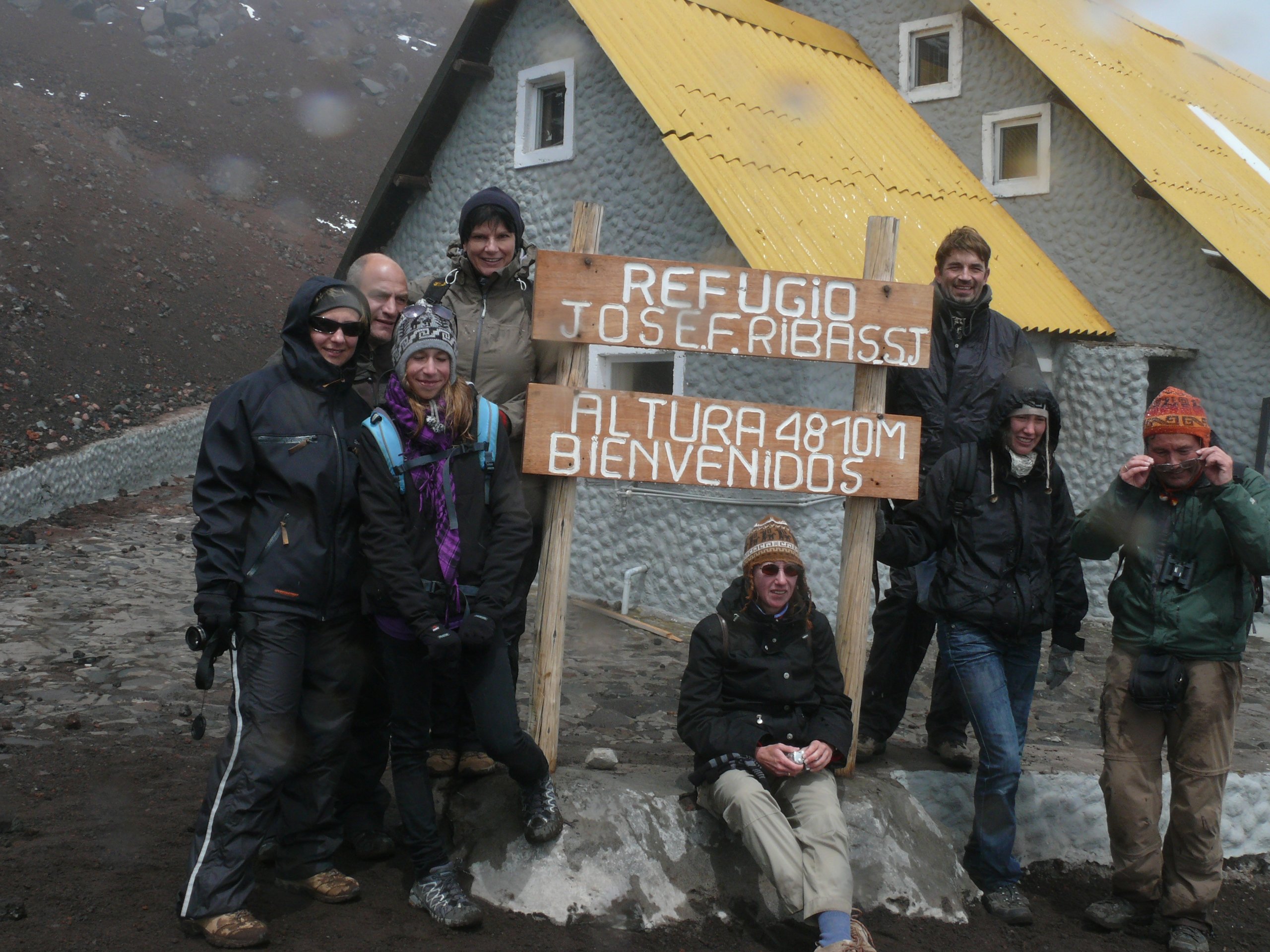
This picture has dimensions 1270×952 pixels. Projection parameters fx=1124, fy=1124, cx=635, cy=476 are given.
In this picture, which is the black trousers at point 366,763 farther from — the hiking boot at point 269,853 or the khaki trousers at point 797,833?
the khaki trousers at point 797,833

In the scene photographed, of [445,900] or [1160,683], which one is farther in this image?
[1160,683]

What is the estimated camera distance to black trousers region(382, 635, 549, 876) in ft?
11.9

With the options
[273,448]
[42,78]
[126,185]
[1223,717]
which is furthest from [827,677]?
[42,78]

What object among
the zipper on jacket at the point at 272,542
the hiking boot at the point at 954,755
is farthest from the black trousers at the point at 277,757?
the hiking boot at the point at 954,755

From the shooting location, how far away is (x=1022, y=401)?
13.1 feet

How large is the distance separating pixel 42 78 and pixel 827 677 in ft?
120

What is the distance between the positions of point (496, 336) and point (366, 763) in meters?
1.62

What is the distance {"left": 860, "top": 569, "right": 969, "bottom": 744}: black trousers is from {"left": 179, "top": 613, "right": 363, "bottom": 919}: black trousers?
7.23ft

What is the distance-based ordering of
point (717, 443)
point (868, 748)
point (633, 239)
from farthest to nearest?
1. point (633, 239)
2. point (868, 748)
3. point (717, 443)

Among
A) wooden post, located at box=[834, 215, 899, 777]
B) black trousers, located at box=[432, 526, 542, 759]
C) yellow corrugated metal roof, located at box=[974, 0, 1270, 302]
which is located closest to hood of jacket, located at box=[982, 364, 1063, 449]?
wooden post, located at box=[834, 215, 899, 777]

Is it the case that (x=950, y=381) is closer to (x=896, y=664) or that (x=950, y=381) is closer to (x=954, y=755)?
(x=896, y=664)

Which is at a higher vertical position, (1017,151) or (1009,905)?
(1017,151)

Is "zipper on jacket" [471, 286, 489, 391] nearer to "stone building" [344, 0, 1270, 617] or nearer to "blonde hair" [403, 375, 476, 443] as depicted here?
"blonde hair" [403, 375, 476, 443]

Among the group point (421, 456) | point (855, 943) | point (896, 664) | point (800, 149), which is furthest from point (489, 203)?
point (800, 149)
